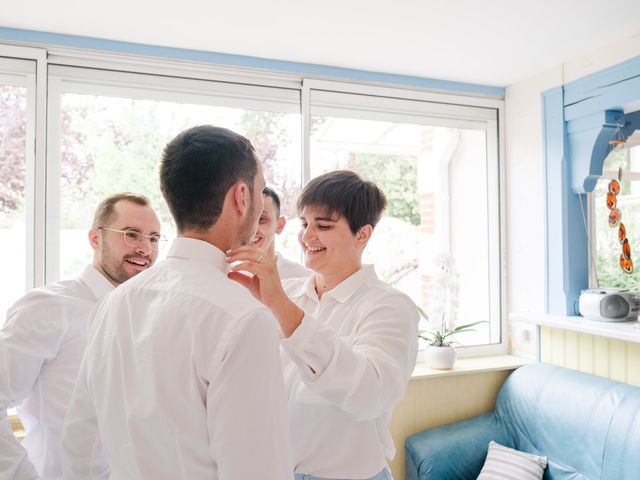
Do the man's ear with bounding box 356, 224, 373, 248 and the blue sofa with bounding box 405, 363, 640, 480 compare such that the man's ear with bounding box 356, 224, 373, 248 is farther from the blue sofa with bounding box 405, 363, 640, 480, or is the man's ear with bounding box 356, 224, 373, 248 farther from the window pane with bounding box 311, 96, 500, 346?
the window pane with bounding box 311, 96, 500, 346

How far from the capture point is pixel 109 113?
2826 millimetres

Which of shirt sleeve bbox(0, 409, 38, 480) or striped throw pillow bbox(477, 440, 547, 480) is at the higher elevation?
shirt sleeve bbox(0, 409, 38, 480)

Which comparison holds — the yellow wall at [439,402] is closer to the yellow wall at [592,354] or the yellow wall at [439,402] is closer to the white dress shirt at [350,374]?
the yellow wall at [592,354]

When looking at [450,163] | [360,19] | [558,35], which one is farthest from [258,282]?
[450,163]

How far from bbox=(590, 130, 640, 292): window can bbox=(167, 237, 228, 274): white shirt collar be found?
2.74m

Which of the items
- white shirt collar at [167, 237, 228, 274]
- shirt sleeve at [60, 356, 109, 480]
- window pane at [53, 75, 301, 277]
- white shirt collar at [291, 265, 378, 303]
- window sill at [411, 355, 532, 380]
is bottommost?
window sill at [411, 355, 532, 380]

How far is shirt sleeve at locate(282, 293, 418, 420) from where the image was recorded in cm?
106

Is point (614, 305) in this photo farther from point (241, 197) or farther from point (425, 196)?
point (241, 197)

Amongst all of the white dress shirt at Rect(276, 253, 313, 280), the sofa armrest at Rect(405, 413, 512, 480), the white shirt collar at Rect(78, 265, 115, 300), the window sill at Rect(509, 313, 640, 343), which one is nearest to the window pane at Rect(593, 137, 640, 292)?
the window sill at Rect(509, 313, 640, 343)

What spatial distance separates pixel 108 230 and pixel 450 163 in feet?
8.93

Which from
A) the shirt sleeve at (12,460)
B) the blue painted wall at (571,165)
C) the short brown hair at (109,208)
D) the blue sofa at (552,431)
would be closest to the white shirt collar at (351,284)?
the short brown hair at (109,208)

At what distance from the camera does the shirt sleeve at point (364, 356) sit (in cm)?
106

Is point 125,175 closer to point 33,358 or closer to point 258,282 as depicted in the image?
point 33,358

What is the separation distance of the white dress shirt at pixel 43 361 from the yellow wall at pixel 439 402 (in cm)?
187
